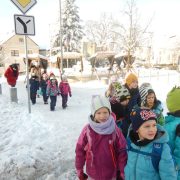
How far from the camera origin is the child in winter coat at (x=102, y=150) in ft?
10.3

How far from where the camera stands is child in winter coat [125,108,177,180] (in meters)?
2.50

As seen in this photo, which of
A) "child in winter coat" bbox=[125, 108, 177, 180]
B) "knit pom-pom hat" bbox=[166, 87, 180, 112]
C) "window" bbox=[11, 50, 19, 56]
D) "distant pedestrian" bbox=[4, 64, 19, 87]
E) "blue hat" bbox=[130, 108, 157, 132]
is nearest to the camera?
"child in winter coat" bbox=[125, 108, 177, 180]

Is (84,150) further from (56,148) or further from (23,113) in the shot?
(23,113)

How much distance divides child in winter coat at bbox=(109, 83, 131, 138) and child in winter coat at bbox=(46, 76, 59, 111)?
596cm

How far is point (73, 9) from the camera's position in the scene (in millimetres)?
54875

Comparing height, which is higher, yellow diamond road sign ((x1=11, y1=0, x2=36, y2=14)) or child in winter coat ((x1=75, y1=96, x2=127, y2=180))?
yellow diamond road sign ((x1=11, y1=0, x2=36, y2=14))

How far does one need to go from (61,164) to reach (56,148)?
0.85 meters

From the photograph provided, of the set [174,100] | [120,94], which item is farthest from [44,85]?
[174,100]

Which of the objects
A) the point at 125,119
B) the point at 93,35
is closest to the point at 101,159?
the point at 125,119

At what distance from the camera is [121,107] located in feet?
14.0

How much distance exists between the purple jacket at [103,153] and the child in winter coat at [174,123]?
0.57m

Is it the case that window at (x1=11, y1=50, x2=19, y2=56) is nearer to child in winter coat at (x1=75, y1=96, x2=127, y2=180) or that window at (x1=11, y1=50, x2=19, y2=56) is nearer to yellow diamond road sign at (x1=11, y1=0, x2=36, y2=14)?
yellow diamond road sign at (x1=11, y1=0, x2=36, y2=14)

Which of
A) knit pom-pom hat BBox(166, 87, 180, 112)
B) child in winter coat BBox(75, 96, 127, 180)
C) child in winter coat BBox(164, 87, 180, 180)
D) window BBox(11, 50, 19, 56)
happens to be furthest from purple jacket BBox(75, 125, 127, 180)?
window BBox(11, 50, 19, 56)

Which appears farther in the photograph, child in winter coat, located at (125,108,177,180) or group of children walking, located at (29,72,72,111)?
group of children walking, located at (29,72,72,111)
